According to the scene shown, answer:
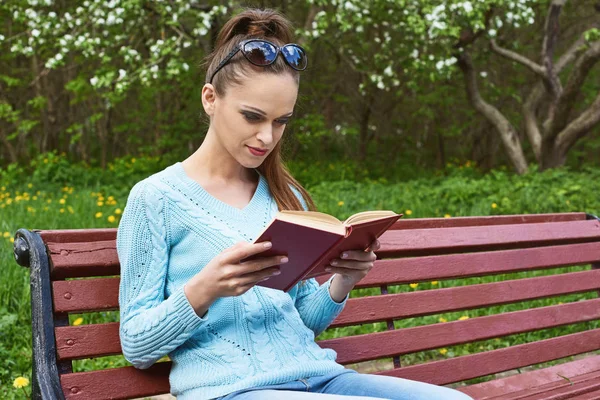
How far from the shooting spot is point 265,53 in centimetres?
186

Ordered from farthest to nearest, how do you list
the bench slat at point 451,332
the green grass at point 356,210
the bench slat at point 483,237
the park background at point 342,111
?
the park background at point 342,111 → the green grass at point 356,210 → the bench slat at point 483,237 → the bench slat at point 451,332

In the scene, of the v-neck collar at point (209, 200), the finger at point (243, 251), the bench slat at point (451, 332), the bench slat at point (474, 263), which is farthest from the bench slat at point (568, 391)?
the finger at point (243, 251)

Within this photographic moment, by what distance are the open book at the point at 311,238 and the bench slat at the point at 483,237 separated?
80 cm

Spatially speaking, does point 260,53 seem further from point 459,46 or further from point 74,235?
point 459,46

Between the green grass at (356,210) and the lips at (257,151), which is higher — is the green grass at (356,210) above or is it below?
below

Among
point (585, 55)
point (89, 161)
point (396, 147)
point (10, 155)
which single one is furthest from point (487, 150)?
point (10, 155)

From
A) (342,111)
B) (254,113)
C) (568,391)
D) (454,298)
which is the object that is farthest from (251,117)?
(342,111)

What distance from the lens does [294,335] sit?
1.90 metres

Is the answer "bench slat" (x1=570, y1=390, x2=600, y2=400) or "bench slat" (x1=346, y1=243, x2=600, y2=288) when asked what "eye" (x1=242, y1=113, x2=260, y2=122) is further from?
"bench slat" (x1=570, y1=390, x2=600, y2=400)

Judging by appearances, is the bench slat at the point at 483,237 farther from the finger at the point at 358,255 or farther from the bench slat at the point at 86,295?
the bench slat at the point at 86,295

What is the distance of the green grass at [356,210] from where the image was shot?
326 cm

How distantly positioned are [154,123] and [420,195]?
19.9 ft

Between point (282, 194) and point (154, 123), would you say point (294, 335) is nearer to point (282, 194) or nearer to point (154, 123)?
point (282, 194)

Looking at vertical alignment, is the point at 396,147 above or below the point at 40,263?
below
